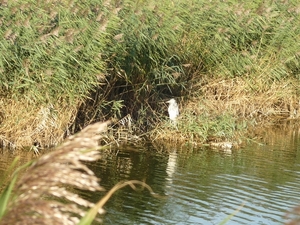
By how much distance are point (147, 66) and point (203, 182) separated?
2.83 meters

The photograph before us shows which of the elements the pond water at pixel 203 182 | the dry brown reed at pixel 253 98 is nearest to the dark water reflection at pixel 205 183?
the pond water at pixel 203 182

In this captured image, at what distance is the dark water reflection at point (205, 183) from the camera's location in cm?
686

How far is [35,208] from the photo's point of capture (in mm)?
2174

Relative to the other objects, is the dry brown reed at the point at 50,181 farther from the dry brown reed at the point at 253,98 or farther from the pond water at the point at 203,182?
the dry brown reed at the point at 253,98

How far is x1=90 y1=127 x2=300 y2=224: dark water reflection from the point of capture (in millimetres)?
6859

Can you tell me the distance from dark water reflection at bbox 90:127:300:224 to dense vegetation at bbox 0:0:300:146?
2.76 ft

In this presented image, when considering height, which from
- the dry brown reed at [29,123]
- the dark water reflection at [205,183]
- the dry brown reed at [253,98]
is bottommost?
the dark water reflection at [205,183]

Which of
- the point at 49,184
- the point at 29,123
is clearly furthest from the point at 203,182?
the point at 49,184

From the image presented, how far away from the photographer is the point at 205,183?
27.2 ft

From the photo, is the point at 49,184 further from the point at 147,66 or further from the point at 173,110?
the point at 173,110

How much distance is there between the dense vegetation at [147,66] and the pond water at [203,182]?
2.22 ft

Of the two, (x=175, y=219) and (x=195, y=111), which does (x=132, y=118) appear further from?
(x=175, y=219)

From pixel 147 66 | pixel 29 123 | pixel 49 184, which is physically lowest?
pixel 49 184

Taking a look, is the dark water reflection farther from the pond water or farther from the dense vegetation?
the dense vegetation
